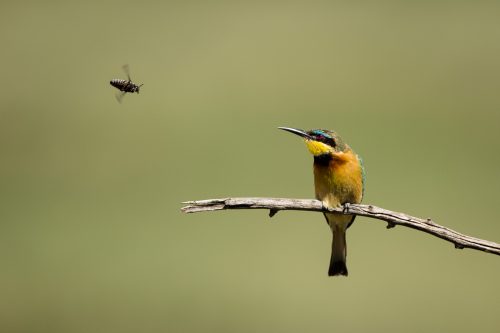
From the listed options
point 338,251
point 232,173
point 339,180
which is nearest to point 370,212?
point 339,180

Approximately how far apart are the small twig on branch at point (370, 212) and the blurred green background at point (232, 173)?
5.37 metres

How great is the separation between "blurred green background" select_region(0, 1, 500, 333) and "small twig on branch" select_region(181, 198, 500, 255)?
17.6 feet

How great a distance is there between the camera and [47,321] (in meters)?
9.29

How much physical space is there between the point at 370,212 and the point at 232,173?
9.94m

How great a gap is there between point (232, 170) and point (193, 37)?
25.5ft

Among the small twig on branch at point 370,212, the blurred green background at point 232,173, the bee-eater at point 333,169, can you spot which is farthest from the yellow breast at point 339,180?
the blurred green background at point 232,173

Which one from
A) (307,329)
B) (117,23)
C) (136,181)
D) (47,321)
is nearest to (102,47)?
(117,23)

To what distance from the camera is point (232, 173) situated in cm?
1372

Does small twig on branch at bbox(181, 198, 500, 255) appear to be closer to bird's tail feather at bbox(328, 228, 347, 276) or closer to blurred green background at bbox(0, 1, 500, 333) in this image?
bird's tail feather at bbox(328, 228, 347, 276)

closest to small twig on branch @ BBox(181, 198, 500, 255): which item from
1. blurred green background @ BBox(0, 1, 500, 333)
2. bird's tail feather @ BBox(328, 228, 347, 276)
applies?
bird's tail feather @ BBox(328, 228, 347, 276)

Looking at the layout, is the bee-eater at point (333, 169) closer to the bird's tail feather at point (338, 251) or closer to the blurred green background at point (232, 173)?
the bird's tail feather at point (338, 251)

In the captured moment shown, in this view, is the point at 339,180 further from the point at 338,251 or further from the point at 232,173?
the point at 232,173

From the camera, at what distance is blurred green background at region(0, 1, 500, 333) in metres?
9.62

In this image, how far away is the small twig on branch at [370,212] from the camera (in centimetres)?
343
